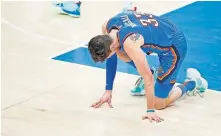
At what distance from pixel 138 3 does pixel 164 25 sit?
14.5ft

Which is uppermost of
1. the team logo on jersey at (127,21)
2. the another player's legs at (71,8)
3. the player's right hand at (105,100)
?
the team logo on jersey at (127,21)

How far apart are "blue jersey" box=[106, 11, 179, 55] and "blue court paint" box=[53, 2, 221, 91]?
0.94m

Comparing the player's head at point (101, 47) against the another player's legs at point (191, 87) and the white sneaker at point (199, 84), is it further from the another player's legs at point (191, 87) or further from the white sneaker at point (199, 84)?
the white sneaker at point (199, 84)

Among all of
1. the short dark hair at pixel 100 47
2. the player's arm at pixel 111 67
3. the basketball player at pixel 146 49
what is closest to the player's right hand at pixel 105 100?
the basketball player at pixel 146 49

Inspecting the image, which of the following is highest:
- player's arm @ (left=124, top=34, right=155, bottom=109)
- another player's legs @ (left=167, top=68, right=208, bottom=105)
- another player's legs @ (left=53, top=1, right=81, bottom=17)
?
player's arm @ (left=124, top=34, right=155, bottom=109)

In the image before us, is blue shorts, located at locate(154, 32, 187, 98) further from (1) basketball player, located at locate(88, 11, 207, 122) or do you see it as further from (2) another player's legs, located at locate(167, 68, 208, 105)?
(2) another player's legs, located at locate(167, 68, 208, 105)

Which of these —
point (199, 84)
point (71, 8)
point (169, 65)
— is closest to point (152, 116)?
point (169, 65)

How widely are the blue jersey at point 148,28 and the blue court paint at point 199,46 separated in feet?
3.08

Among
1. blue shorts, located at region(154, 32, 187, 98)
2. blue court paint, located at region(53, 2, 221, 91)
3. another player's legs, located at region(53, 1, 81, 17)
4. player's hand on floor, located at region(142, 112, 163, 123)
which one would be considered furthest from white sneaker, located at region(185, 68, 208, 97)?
another player's legs, located at region(53, 1, 81, 17)

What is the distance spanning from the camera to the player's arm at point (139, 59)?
323 cm

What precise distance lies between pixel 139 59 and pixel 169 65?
56cm

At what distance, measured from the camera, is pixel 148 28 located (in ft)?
11.4

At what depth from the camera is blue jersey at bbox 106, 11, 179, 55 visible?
3.42 metres

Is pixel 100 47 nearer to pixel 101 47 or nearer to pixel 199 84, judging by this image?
pixel 101 47
